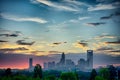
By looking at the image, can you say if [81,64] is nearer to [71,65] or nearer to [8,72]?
[71,65]

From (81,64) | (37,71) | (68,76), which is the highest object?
(81,64)

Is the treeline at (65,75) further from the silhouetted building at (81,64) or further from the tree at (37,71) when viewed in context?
the silhouetted building at (81,64)

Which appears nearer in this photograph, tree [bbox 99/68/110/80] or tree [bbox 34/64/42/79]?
tree [bbox 34/64/42/79]

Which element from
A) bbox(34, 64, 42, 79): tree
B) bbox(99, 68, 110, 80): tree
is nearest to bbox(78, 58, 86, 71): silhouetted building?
bbox(99, 68, 110, 80): tree

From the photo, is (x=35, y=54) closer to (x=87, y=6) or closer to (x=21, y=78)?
(x=21, y=78)

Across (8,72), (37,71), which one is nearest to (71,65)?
(37,71)

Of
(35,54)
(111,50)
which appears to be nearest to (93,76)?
(111,50)

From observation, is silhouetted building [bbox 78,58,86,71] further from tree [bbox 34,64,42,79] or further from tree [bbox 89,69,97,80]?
tree [bbox 34,64,42,79]

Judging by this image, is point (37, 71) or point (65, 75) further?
point (65, 75)

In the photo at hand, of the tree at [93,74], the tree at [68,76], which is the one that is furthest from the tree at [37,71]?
the tree at [93,74]
